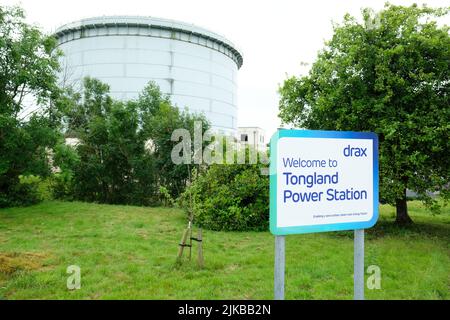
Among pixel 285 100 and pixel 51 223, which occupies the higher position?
pixel 285 100

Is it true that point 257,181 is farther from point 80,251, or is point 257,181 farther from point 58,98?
point 58,98

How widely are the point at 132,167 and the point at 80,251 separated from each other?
9959 mm

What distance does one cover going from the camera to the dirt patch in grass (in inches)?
244

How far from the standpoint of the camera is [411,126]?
884 centimetres

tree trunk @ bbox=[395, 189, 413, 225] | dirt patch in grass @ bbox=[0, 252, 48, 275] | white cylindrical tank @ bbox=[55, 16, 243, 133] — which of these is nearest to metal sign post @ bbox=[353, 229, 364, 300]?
dirt patch in grass @ bbox=[0, 252, 48, 275]

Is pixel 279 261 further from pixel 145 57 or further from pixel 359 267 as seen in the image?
pixel 145 57

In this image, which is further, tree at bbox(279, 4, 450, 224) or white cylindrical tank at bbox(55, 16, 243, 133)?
white cylindrical tank at bbox(55, 16, 243, 133)

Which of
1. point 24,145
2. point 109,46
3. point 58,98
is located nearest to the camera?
point 24,145

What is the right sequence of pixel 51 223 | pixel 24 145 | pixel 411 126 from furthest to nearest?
pixel 24 145 < pixel 51 223 < pixel 411 126

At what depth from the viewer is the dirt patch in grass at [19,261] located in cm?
619

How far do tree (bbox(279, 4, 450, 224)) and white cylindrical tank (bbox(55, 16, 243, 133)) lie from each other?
74.4 feet

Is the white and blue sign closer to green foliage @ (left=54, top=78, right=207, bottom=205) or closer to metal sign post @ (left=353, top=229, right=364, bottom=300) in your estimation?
metal sign post @ (left=353, top=229, right=364, bottom=300)

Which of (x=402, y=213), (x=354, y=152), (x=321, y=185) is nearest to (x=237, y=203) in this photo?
(x=402, y=213)
